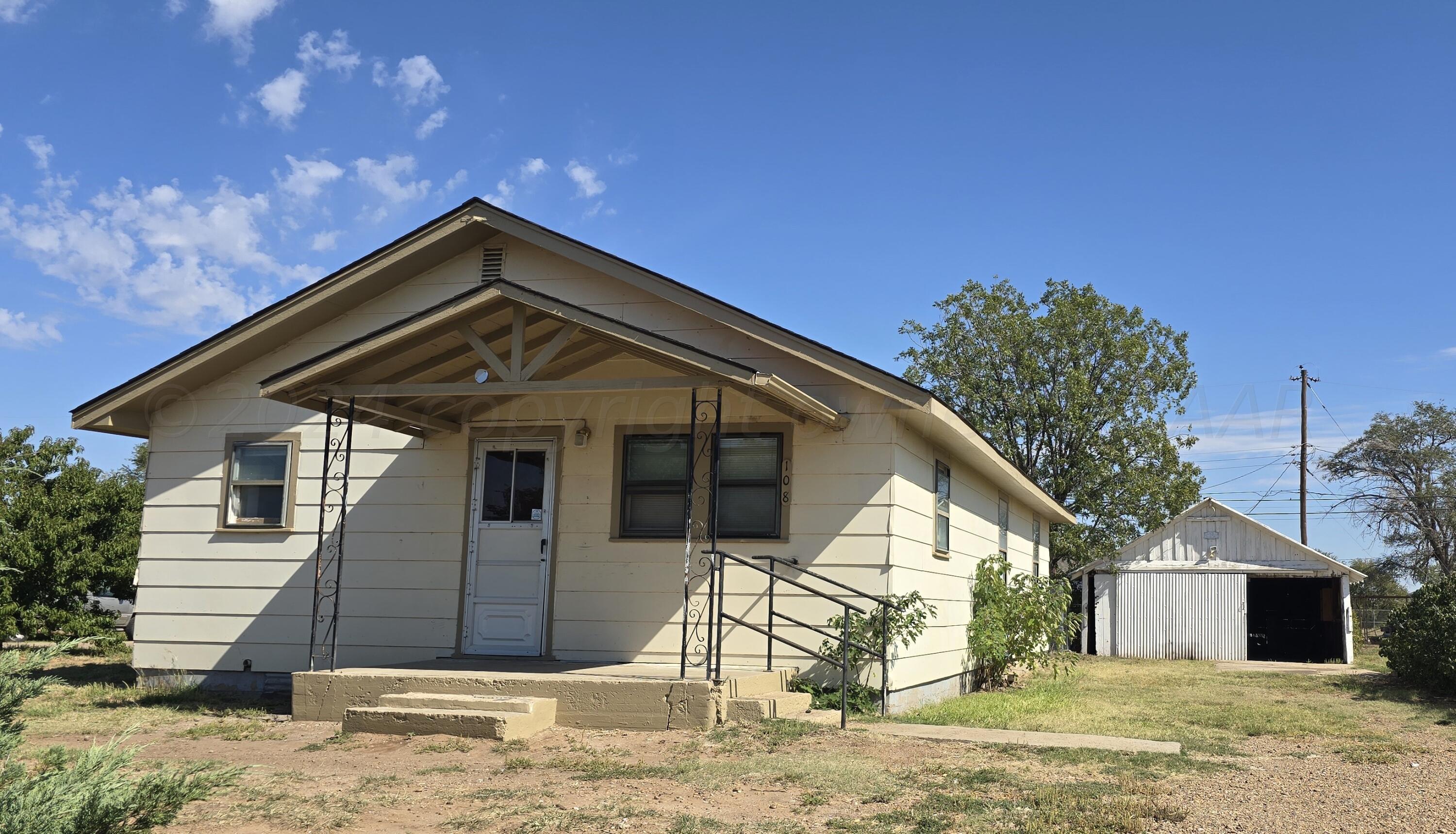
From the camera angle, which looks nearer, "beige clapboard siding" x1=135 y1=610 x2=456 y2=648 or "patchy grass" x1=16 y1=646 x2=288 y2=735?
"patchy grass" x1=16 y1=646 x2=288 y2=735

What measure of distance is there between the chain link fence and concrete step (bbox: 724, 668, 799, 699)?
29371mm

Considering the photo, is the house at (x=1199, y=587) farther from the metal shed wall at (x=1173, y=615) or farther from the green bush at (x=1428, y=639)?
the green bush at (x=1428, y=639)

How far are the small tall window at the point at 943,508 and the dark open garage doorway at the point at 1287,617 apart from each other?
19.0 m

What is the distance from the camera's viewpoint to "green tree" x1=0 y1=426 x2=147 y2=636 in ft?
64.6

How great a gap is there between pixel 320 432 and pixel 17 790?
9.36 m

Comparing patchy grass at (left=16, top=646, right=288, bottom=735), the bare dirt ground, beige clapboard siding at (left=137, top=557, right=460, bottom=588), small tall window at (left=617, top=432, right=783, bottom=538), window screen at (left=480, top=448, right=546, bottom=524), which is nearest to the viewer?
the bare dirt ground

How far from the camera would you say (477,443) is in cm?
1241

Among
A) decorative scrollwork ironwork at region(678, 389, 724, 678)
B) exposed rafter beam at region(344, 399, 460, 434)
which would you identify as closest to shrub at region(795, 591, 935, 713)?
decorative scrollwork ironwork at region(678, 389, 724, 678)

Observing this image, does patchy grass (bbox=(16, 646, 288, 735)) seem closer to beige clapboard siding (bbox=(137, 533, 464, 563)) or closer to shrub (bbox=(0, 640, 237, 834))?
beige clapboard siding (bbox=(137, 533, 464, 563))

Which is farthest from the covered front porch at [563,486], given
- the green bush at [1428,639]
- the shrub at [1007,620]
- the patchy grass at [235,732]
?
the green bush at [1428,639]

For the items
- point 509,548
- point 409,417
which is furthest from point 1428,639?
point 409,417

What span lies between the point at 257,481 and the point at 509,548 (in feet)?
10.5

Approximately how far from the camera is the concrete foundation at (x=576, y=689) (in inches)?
362

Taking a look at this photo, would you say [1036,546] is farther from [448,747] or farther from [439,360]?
[448,747]
